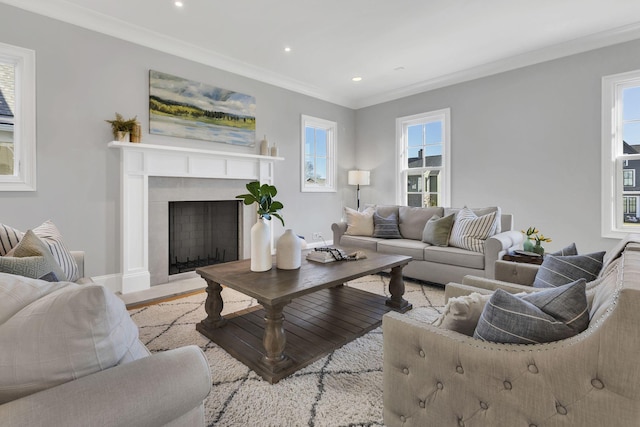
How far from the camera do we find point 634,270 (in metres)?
0.95

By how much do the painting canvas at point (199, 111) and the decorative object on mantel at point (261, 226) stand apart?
2145 mm

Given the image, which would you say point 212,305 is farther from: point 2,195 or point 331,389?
point 2,195

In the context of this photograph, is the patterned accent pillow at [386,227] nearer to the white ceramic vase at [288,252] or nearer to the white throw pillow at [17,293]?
the white ceramic vase at [288,252]

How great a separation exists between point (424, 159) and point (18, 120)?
5.17 meters

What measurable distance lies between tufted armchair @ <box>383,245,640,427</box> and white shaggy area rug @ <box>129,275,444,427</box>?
0.37 m

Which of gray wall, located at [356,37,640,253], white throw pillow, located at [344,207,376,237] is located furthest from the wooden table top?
gray wall, located at [356,37,640,253]

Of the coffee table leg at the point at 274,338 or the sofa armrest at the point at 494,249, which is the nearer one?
the coffee table leg at the point at 274,338

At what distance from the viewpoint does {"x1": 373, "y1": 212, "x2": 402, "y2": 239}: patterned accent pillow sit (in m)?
4.12

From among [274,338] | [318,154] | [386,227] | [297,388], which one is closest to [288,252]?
[274,338]

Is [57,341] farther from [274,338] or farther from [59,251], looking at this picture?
[59,251]

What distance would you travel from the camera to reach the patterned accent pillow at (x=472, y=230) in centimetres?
325

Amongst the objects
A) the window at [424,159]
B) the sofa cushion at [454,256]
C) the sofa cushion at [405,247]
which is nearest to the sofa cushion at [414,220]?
the sofa cushion at [405,247]

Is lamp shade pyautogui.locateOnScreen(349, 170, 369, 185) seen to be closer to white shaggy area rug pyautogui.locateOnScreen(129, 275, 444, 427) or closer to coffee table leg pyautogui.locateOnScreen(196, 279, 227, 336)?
white shaggy area rug pyautogui.locateOnScreen(129, 275, 444, 427)

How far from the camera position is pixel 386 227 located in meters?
4.16
